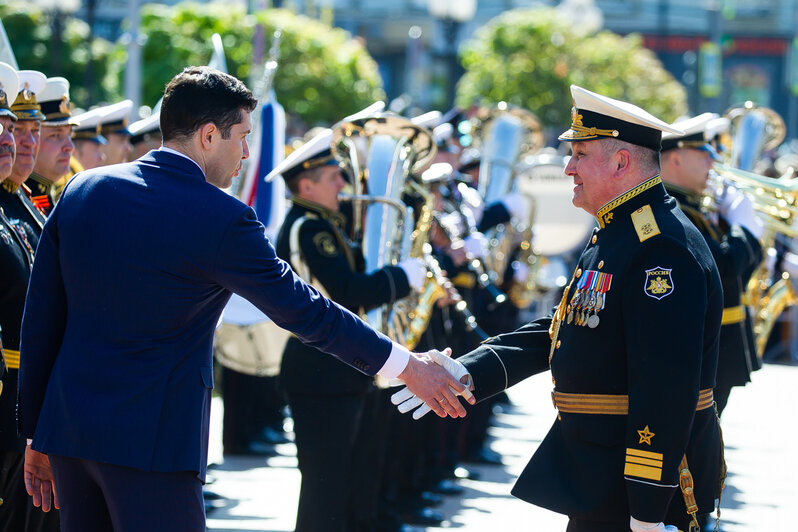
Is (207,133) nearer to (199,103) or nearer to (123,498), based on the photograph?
(199,103)

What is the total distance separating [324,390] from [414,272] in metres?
0.75

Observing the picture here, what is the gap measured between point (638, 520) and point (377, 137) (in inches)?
114

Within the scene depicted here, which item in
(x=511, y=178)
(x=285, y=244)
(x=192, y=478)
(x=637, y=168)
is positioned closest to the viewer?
(x=192, y=478)

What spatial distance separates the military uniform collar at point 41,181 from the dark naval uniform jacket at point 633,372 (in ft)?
6.66

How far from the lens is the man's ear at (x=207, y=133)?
3178 mm

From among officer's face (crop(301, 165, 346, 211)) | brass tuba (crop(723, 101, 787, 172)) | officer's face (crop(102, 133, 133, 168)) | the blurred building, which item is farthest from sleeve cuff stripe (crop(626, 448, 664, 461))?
the blurred building

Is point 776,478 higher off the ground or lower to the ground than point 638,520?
lower

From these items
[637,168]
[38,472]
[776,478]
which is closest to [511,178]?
[776,478]


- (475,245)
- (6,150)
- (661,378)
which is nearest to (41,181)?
(6,150)

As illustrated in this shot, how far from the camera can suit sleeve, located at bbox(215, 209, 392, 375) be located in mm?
3072

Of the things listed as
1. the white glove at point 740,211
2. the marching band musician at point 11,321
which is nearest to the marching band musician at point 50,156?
the marching band musician at point 11,321

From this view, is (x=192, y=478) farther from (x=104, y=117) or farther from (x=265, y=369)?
(x=265, y=369)

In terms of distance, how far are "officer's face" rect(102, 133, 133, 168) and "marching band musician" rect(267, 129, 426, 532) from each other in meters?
1.20

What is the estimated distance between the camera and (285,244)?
17.0 ft
